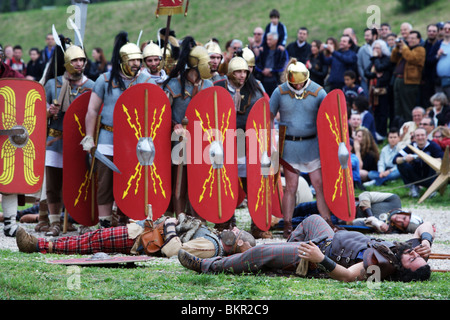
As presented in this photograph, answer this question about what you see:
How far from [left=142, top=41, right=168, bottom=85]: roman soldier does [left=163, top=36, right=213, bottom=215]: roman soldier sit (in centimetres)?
19

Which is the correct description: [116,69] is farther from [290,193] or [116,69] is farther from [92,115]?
[290,193]

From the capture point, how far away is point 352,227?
26.1 ft

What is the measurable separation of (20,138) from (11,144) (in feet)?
0.30

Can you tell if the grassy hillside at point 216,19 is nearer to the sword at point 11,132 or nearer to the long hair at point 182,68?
the long hair at point 182,68

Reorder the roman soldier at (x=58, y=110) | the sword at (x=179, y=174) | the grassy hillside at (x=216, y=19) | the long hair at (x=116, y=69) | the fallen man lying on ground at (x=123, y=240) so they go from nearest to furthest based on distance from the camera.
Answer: the fallen man lying on ground at (x=123, y=240) < the sword at (x=179, y=174) < the long hair at (x=116, y=69) < the roman soldier at (x=58, y=110) < the grassy hillside at (x=216, y=19)

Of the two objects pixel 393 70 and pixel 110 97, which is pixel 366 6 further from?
pixel 110 97

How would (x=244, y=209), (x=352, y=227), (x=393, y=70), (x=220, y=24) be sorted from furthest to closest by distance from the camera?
1. (x=220, y=24)
2. (x=393, y=70)
3. (x=244, y=209)
4. (x=352, y=227)

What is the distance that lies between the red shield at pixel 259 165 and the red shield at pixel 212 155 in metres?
0.17

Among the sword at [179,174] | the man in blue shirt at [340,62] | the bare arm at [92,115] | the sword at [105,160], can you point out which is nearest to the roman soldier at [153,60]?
the bare arm at [92,115]

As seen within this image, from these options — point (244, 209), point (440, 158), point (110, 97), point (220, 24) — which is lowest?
point (244, 209)

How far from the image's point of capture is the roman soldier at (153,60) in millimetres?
7676

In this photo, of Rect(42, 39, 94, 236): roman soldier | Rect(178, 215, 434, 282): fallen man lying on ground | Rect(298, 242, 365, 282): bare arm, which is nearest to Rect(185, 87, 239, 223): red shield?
Rect(42, 39, 94, 236): roman soldier

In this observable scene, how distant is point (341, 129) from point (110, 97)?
2.16m
